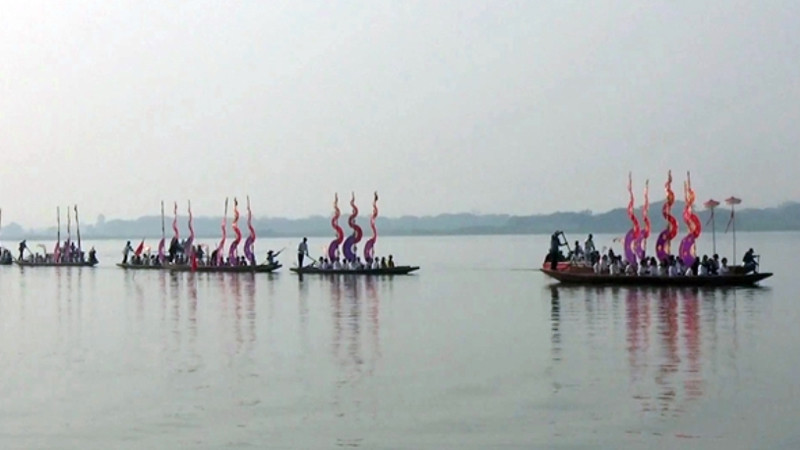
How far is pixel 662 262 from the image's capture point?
52.6m

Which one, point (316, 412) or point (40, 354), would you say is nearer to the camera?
point (316, 412)

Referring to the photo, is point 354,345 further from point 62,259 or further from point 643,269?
point 62,259

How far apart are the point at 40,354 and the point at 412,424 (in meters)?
14.4

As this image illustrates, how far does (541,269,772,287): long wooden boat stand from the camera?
49625mm

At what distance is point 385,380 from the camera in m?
24.1

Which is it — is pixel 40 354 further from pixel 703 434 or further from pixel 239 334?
pixel 703 434

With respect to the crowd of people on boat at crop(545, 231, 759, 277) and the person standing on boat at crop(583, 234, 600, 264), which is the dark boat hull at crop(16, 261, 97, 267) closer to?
the crowd of people on boat at crop(545, 231, 759, 277)

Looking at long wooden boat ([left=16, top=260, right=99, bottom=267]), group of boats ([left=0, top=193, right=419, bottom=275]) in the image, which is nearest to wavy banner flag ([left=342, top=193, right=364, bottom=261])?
group of boats ([left=0, top=193, right=419, bottom=275])

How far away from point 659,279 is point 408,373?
27946mm

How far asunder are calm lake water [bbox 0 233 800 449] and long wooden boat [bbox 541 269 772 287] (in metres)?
1.05

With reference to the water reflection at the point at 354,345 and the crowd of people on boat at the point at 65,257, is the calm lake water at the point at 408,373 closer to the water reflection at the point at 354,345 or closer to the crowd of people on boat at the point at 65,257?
the water reflection at the point at 354,345

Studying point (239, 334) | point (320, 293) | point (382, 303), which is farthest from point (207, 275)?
point (239, 334)

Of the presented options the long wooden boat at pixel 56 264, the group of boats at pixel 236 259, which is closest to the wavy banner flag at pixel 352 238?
the group of boats at pixel 236 259

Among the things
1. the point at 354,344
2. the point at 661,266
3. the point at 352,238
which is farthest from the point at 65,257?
the point at 354,344
